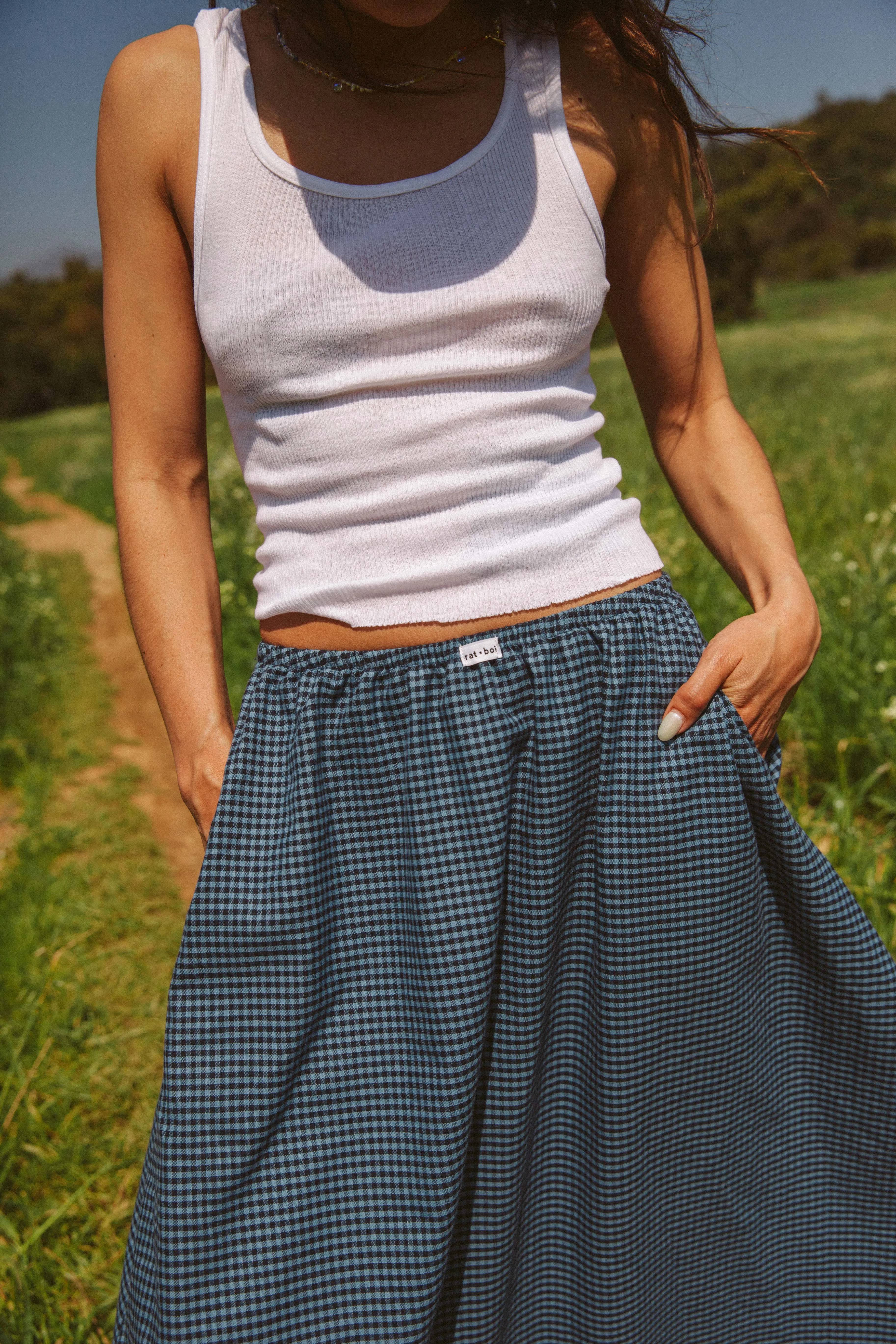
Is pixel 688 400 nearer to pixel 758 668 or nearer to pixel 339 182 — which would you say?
pixel 758 668

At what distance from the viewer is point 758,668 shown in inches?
47.9

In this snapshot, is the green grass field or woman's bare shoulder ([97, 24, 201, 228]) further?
the green grass field

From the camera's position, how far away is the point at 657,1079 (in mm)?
1190

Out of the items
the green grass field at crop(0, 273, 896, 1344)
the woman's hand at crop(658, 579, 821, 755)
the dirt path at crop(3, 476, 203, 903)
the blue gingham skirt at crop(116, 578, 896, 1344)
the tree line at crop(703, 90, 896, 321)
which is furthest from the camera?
the tree line at crop(703, 90, 896, 321)

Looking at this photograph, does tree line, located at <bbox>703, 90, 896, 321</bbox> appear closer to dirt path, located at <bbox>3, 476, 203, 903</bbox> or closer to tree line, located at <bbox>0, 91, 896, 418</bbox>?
tree line, located at <bbox>0, 91, 896, 418</bbox>

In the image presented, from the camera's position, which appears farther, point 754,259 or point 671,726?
point 754,259

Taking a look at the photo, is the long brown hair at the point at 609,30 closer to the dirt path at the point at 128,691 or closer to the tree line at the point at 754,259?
the dirt path at the point at 128,691

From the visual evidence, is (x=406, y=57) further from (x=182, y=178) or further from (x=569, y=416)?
(x=569, y=416)

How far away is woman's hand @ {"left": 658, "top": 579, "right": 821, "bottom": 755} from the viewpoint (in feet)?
3.72

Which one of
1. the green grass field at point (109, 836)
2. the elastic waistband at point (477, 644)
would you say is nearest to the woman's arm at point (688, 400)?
the elastic waistband at point (477, 644)

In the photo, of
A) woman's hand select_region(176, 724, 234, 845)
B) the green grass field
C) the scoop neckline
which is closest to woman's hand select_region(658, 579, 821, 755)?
woman's hand select_region(176, 724, 234, 845)

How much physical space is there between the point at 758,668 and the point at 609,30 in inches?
33.1

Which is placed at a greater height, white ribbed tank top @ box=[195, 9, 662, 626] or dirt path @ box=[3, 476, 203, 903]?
white ribbed tank top @ box=[195, 9, 662, 626]

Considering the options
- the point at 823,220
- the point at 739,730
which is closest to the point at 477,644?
the point at 739,730
